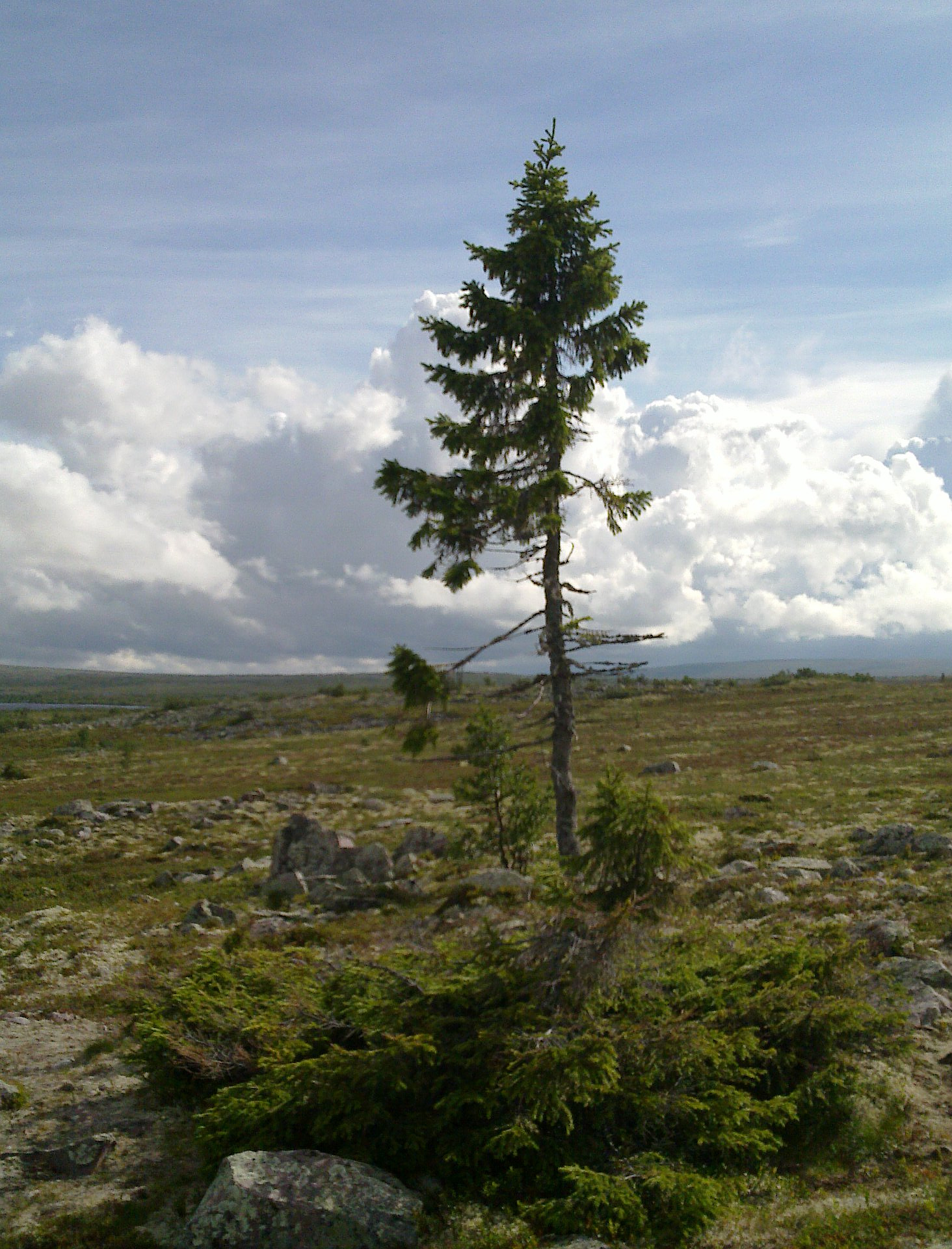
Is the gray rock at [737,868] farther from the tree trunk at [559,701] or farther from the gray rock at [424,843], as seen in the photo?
the gray rock at [424,843]

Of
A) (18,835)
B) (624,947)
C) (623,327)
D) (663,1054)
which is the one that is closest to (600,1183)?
(663,1054)

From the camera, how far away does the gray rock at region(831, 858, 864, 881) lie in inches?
653

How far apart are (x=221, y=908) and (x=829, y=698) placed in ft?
242

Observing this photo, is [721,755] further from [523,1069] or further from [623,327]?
[523,1069]

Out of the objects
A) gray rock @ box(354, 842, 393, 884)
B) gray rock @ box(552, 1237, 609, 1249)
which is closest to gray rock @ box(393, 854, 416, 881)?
gray rock @ box(354, 842, 393, 884)

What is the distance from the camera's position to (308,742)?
6856cm

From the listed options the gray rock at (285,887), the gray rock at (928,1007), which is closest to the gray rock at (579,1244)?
the gray rock at (928,1007)

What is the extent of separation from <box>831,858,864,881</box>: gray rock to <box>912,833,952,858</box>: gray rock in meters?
1.73

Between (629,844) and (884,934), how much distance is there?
670cm

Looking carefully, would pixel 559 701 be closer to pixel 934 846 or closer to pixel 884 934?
pixel 884 934

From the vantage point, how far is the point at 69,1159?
7.50 metres

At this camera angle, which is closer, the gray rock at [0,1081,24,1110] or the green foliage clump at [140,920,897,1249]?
the green foliage clump at [140,920,897,1249]

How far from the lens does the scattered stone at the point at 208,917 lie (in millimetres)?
18000

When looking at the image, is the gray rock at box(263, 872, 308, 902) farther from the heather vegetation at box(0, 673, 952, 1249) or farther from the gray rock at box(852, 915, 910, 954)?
the gray rock at box(852, 915, 910, 954)
